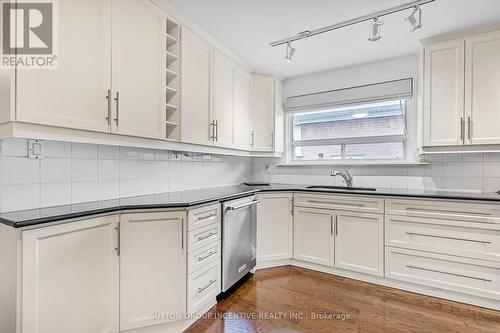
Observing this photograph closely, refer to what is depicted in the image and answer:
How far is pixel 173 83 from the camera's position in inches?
85.6

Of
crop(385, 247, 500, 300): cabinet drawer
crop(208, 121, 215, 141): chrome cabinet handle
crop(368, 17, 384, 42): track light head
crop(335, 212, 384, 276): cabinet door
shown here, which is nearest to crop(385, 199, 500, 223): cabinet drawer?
crop(335, 212, 384, 276): cabinet door

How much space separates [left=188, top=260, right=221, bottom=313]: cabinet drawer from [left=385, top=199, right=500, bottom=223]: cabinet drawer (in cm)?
171

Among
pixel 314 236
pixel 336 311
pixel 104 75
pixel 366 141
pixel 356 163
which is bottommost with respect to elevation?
pixel 336 311

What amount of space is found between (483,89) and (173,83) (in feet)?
8.93

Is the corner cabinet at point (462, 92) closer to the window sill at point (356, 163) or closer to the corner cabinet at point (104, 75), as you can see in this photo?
the window sill at point (356, 163)

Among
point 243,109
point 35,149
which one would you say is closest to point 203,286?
point 35,149

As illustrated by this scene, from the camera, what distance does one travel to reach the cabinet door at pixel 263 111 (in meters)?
3.28

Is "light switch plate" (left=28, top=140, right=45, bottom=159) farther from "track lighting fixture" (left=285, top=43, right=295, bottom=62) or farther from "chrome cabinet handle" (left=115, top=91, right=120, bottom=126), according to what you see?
"track lighting fixture" (left=285, top=43, right=295, bottom=62)

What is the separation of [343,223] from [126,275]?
2032 millimetres

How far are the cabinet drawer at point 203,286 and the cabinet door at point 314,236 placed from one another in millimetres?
1096

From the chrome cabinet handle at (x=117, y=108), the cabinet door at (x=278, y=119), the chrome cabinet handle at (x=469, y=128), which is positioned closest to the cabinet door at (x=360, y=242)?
the chrome cabinet handle at (x=469, y=128)

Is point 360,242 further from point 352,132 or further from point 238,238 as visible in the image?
point 352,132

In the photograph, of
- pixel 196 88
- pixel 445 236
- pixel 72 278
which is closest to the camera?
pixel 72 278

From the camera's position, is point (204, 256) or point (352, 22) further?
point (352, 22)
